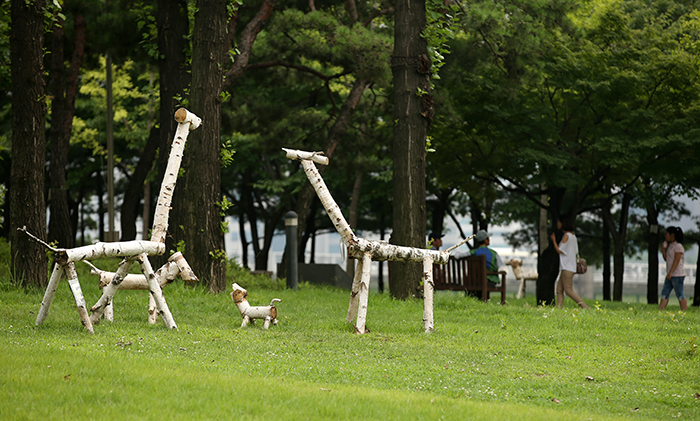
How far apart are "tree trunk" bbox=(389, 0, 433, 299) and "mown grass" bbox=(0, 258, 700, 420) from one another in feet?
6.78

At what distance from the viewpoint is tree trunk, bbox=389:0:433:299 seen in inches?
481

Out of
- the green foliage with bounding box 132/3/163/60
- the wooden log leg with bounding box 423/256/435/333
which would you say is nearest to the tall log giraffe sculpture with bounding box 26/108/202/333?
the wooden log leg with bounding box 423/256/435/333

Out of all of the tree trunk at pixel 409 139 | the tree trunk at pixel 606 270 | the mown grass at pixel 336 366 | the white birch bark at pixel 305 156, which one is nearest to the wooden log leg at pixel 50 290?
the mown grass at pixel 336 366

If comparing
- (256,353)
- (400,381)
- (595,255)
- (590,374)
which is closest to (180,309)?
(256,353)

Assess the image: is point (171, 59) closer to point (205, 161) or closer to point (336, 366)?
point (205, 161)

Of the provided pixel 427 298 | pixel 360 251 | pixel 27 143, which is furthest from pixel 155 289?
pixel 27 143

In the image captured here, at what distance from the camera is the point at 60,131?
711 inches

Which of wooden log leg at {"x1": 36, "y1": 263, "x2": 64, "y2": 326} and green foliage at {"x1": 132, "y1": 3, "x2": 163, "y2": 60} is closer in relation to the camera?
wooden log leg at {"x1": 36, "y1": 263, "x2": 64, "y2": 326}

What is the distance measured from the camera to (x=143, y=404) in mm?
4289

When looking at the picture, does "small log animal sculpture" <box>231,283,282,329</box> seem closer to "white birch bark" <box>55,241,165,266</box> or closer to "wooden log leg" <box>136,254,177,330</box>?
"wooden log leg" <box>136,254,177,330</box>

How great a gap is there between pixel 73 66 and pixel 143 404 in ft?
54.6

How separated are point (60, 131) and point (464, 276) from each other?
37.1ft

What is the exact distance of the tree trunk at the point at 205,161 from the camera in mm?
11336

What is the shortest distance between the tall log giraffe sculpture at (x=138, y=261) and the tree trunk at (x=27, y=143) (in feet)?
10.9
